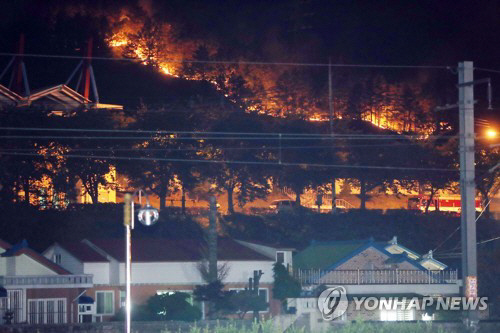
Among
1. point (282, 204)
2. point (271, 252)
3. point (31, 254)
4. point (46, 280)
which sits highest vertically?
point (282, 204)

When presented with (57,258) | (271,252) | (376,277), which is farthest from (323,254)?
(57,258)

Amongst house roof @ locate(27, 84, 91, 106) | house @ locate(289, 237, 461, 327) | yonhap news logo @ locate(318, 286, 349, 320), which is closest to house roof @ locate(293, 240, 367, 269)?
house @ locate(289, 237, 461, 327)

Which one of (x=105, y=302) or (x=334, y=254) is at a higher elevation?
(x=334, y=254)

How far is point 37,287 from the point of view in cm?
4516

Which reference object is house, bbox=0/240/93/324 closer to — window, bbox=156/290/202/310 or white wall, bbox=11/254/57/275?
white wall, bbox=11/254/57/275

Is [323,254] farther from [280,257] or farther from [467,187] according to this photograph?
[467,187]

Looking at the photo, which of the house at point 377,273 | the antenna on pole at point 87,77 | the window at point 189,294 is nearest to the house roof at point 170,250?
the window at point 189,294

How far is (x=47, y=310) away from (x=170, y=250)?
341 inches

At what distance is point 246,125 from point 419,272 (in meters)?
21.9

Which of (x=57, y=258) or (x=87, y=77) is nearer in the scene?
(x=57, y=258)

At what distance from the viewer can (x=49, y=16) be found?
102000 mm

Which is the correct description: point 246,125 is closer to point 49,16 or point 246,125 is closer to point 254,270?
point 254,270

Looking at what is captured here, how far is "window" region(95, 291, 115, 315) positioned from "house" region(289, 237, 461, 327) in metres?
9.20

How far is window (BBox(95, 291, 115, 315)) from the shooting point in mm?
46856
